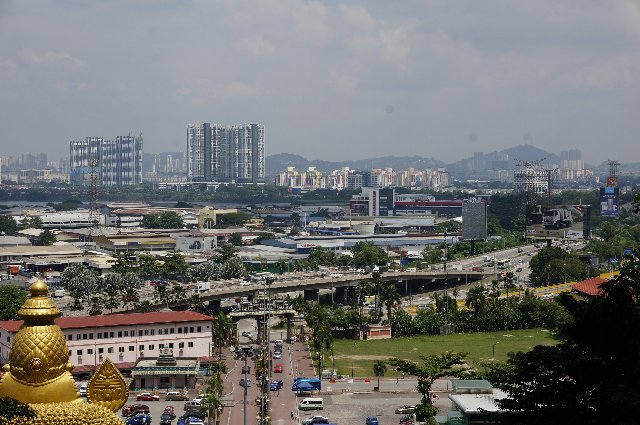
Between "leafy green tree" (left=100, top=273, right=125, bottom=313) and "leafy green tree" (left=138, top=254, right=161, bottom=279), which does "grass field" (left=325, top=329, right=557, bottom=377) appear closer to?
"leafy green tree" (left=100, top=273, right=125, bottom=313)

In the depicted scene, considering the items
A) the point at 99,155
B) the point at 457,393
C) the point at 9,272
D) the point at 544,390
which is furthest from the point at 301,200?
the point at 544,390

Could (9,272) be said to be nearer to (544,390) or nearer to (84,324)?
(84,324)

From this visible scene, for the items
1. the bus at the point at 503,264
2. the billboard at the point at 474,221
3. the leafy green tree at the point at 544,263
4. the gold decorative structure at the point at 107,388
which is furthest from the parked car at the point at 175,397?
the billboard at the point at 474,221

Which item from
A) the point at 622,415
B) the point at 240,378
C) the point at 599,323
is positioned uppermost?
the point at 599,323

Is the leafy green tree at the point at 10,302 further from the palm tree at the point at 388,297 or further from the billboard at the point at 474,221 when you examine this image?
the billboard at the point at 474,221

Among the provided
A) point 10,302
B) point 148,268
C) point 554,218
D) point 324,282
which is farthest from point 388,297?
point 554,218
